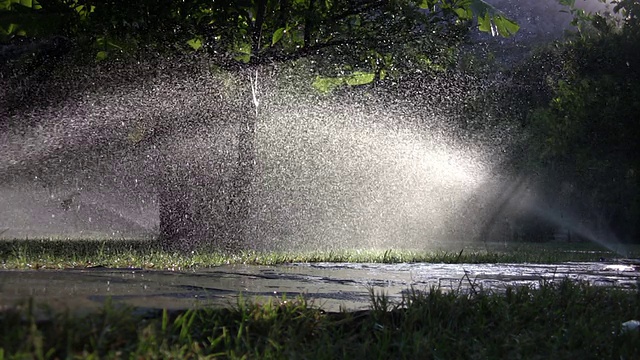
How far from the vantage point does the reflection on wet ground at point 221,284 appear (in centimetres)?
283

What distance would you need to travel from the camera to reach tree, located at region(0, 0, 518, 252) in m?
6.36

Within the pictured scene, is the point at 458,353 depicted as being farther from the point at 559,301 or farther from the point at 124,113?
the point at 124,113

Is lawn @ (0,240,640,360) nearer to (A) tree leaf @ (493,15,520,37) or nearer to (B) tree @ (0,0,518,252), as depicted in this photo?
(A) tree leaf @ (493,15,520,37)

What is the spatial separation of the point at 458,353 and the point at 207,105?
5.88 meters

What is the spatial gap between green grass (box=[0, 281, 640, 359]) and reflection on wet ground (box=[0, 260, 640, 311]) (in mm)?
158

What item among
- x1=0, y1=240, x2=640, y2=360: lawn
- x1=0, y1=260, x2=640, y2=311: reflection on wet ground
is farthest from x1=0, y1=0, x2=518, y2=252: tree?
x1=0, y1=240, x2=640, y2=360: lawn

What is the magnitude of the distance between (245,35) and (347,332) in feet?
16.8

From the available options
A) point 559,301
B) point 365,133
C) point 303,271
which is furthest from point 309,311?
point 365,133

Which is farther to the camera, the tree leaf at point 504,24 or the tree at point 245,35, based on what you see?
the tree leaf at point 504,24

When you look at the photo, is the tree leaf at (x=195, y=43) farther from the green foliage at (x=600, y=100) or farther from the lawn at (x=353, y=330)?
the green foliage at (x=600, y=100)

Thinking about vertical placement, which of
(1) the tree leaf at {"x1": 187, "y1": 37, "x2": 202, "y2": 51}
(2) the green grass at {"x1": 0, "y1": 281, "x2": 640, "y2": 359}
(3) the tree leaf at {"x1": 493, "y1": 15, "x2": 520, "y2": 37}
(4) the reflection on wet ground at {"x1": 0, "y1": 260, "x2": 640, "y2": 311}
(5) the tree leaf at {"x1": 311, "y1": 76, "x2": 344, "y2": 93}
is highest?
(3) the tree leaf at {"x1": 493, "y1": 15, "x2": 520, "y2": 37}

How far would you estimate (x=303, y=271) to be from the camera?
5.06m

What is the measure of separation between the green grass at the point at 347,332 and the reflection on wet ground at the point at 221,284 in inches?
6.2

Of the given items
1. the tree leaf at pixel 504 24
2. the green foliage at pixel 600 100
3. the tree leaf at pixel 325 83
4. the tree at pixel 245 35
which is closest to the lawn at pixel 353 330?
the tree leaf at pixel 504 24
